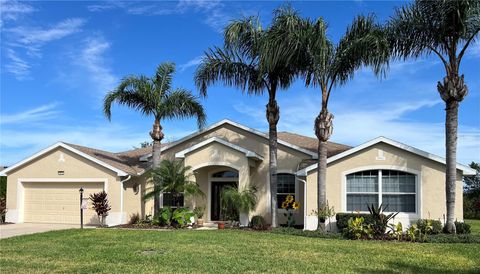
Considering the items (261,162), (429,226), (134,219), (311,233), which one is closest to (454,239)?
(429,226)

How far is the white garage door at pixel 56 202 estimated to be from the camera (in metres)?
22.7

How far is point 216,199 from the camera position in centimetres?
2303

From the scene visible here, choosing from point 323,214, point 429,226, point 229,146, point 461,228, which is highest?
point 229,146

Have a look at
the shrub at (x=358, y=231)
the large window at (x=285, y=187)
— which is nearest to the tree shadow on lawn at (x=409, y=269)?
the shrub at (x=358, y=231)

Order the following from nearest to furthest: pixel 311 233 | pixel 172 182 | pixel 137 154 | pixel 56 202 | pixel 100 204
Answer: pixel 311 233, pixel 172 182, pixel 100 204, pixel 56 202, pixel 137 154

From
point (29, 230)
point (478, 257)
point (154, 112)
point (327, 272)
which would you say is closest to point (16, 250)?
point (29, 230)

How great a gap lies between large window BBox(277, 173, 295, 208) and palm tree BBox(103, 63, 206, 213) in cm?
521

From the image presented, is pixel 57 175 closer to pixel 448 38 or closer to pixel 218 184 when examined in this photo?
pixel 218 184

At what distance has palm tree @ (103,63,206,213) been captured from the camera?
70.5ft

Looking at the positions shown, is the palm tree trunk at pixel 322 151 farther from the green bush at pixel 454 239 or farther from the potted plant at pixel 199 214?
the potted plant at pixel 199 214

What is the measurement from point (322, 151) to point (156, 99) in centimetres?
791

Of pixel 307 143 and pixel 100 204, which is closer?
pixel 100 204

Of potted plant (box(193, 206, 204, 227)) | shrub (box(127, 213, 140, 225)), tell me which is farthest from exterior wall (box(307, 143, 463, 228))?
shrub (box(127, 213, 140, 225))

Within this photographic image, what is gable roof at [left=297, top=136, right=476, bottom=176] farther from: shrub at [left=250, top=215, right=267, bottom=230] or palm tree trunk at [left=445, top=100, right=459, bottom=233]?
shrub at [left=250, top=215, right=267, bottom=230]
